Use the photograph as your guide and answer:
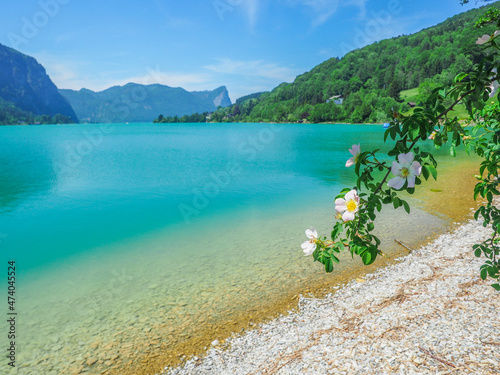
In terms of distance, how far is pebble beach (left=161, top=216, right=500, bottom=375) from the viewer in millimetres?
4250

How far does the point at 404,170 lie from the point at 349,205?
1.44 ft

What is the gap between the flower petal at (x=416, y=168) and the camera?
68.1 inches

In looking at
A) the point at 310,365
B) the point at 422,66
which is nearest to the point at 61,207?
the point at 310,365

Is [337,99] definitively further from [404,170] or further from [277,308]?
[404,170]

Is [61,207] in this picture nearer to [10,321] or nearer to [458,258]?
[10,321]

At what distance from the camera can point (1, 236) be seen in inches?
541

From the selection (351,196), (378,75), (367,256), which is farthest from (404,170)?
(378,75)

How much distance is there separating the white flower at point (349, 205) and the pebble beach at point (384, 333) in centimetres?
333

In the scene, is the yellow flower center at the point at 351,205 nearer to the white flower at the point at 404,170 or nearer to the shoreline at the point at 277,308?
the white flower at the point at 404,170

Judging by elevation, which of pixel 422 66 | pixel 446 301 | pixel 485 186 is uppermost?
pixel 422 66

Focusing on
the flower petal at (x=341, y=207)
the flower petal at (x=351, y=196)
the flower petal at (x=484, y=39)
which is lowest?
the flower petal at (x=341, y=207)

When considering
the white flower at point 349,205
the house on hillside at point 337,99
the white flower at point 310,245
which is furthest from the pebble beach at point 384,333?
the house on hillside at point 337,99

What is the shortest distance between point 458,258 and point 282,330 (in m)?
5.60

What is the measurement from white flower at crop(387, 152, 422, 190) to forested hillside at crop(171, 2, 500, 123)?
128623 mm
